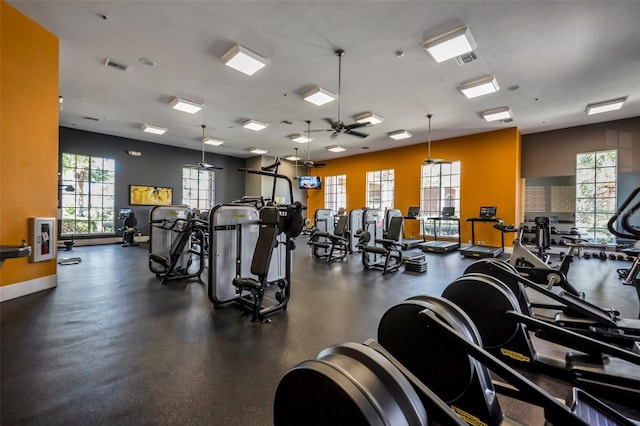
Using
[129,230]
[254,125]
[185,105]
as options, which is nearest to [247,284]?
[185,105]

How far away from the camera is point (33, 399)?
5.76 ft

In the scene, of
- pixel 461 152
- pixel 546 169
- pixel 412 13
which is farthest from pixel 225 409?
pixel 546 169

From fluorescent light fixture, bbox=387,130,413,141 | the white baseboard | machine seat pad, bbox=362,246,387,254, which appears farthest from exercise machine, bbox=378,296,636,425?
fluorescent light fixture, bbox=387,130,413,141

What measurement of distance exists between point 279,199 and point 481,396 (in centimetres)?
1271

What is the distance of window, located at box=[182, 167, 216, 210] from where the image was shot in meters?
12.0

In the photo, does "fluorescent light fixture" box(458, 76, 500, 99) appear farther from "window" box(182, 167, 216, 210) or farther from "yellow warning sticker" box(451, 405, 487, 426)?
"window" box(182, 167, 216, 210)

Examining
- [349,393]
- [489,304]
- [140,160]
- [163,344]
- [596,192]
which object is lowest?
[163,344]

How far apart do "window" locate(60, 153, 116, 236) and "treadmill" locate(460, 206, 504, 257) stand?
39.4ft

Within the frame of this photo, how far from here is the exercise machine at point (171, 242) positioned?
4652 mm

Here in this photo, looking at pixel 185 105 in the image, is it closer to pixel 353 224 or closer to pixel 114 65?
pixel 114 65

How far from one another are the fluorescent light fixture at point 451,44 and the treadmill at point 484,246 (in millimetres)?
4410

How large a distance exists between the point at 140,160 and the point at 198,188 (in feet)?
8.05

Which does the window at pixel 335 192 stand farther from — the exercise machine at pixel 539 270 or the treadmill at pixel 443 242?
the exercise machine at pixel 539 270

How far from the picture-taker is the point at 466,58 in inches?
177
